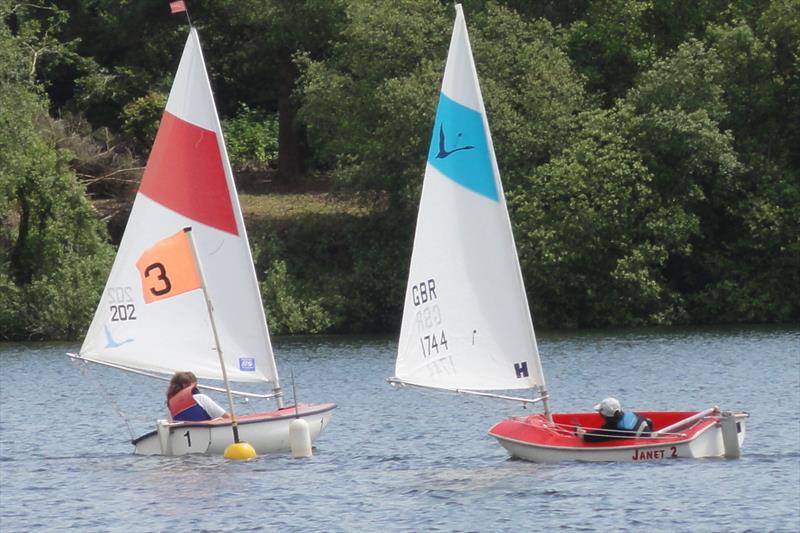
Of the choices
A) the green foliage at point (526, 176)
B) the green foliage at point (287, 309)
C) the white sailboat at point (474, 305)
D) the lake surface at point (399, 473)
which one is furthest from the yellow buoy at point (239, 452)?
the green foliage at point (526, 176)

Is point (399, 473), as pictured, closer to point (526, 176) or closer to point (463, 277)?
point (463, 277)

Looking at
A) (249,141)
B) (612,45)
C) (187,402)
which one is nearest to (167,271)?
(187,402)

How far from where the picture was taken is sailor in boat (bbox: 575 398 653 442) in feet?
73.1

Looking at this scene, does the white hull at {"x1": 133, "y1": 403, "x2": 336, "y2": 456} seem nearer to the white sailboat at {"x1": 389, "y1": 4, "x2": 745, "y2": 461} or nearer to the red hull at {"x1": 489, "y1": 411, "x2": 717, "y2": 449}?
the white sailboat at {"x1": 389, "y1": 4, "x2": 745, "y2": 461}

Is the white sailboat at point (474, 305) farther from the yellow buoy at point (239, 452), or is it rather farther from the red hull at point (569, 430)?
the yellow buoy at point (239, 452)

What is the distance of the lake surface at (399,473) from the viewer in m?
20.0

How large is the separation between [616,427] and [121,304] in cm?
774

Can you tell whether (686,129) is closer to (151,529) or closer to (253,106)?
(253,106)

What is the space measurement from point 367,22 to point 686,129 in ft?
35.7

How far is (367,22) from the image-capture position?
5344cm

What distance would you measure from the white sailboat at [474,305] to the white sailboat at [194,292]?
2.81 metres

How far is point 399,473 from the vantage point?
23.6m

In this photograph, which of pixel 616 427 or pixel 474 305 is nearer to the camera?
pixel 616 427

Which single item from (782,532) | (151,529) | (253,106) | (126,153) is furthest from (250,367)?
(253,106)
